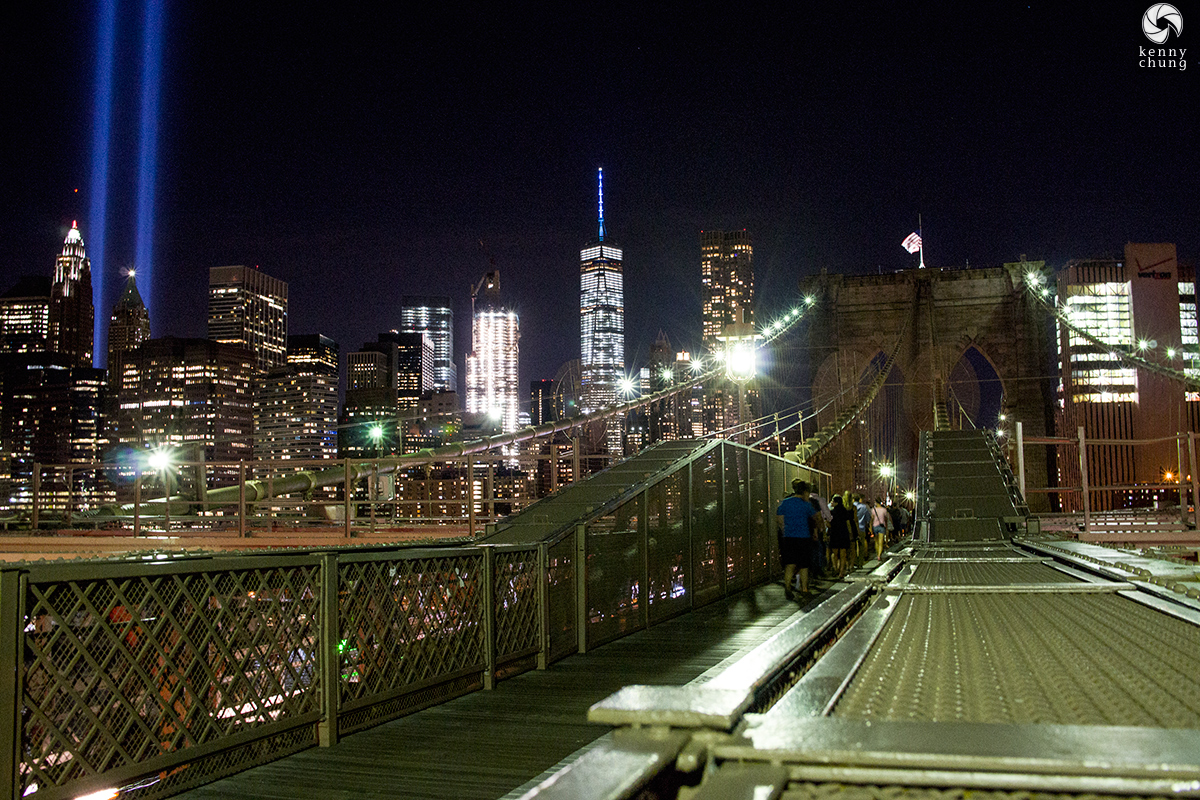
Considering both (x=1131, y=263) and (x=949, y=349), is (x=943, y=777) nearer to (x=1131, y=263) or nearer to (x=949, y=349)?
(x=949, y=349)

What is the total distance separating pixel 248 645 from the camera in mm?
4715

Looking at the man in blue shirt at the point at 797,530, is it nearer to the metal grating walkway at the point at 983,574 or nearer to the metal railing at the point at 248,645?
the metal grating walkway at the point at 983,574

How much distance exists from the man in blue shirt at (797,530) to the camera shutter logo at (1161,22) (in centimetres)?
2967

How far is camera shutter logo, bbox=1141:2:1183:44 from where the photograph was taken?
3225 cm

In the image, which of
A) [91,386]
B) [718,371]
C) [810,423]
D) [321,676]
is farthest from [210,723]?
[91,386]

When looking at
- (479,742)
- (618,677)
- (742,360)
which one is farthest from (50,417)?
(479,742)

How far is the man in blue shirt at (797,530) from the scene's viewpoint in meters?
11.1

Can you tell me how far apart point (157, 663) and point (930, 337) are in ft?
157

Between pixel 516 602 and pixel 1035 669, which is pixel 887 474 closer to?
pixel 516 602

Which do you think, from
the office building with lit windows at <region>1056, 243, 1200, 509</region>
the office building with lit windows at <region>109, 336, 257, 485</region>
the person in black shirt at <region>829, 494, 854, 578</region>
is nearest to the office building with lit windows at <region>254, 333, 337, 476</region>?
the office building with lit windows at <region>109, 336, 257, 485</region>

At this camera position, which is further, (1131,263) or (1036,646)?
(1131,263)

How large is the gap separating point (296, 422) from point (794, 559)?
491 ft

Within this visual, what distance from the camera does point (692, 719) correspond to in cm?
207

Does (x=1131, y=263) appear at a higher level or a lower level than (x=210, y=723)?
higher
